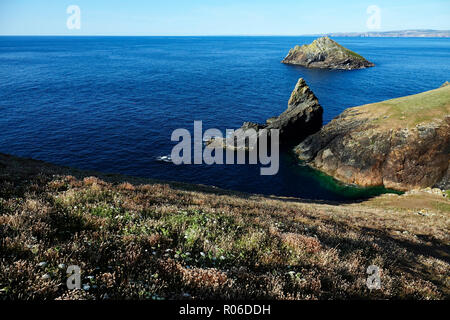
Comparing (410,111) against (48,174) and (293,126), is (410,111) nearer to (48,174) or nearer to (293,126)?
(293,126)

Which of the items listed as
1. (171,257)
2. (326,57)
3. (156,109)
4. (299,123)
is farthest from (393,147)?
(326,57)

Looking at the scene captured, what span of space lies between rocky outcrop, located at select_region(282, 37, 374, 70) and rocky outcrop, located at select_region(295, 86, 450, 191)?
364 ft

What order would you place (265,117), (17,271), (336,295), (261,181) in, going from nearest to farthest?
(17,271), (336,295), (261,181), (265,117)

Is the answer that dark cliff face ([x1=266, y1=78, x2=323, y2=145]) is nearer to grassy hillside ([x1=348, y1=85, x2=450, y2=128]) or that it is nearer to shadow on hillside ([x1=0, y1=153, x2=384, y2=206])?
grassy hillside ([x1=348, y1=85, x2=450, y2=128])

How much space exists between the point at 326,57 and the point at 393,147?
132934mm

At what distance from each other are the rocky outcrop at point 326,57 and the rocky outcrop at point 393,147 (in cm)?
11089

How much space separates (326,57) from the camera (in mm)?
152750

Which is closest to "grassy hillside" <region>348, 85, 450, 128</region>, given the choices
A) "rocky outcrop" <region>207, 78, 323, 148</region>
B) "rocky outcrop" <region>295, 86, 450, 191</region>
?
"rocky outcrop" <region>295, 86, 450, 191</region>

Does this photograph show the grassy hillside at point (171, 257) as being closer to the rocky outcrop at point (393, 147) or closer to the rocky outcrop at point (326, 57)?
the rocky outcrop at point (393, 147)

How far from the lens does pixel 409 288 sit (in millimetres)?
6941

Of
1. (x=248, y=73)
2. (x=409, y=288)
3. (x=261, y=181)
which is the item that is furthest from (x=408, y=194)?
(x=248, y=73)

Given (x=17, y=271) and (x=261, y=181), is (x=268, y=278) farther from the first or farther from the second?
(x=261, y=181)
